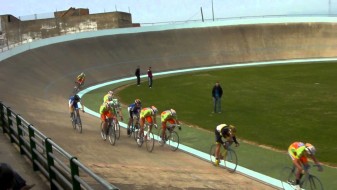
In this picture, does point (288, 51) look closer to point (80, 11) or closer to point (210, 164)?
point (80, 11)

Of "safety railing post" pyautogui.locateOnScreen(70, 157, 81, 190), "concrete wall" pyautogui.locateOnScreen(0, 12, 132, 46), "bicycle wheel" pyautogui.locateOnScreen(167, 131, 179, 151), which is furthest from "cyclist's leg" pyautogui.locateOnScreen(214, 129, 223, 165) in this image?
"concrete wall" pyautogui.locateOnScreen(0, 12, 132, 46)

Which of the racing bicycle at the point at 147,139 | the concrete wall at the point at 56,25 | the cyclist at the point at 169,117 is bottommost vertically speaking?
the racing bicycle at the point at 147,139

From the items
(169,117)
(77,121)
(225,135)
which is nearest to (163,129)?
(169,117)

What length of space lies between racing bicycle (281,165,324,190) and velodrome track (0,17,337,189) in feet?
1.43

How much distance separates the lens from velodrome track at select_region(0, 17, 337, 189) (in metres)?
9.09

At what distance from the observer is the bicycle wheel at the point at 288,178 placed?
27.5ft

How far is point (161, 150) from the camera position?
39.4 feet

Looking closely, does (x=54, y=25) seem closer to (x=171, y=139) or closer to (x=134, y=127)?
(x=134, y=127)

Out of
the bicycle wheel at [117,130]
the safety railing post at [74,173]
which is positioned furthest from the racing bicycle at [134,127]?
the safety railing post at [74,173]

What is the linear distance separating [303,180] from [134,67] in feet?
89.7

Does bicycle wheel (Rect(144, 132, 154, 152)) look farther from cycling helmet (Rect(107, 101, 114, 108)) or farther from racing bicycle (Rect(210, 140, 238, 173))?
racing bicycle (Rect(210, 140, 238, 173))

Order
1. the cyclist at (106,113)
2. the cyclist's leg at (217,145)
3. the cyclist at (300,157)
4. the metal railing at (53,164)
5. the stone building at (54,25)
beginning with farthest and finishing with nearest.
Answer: the stone building at (54,25) → the cyclist at (106,113) → the cyclist's leg at (217,145) → the cyclist at (300,157) → the metal railing at (53,164)

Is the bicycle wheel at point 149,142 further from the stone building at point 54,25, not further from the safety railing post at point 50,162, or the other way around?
the stone building at point 54,25

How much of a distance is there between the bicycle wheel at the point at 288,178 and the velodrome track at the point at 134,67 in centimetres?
38
